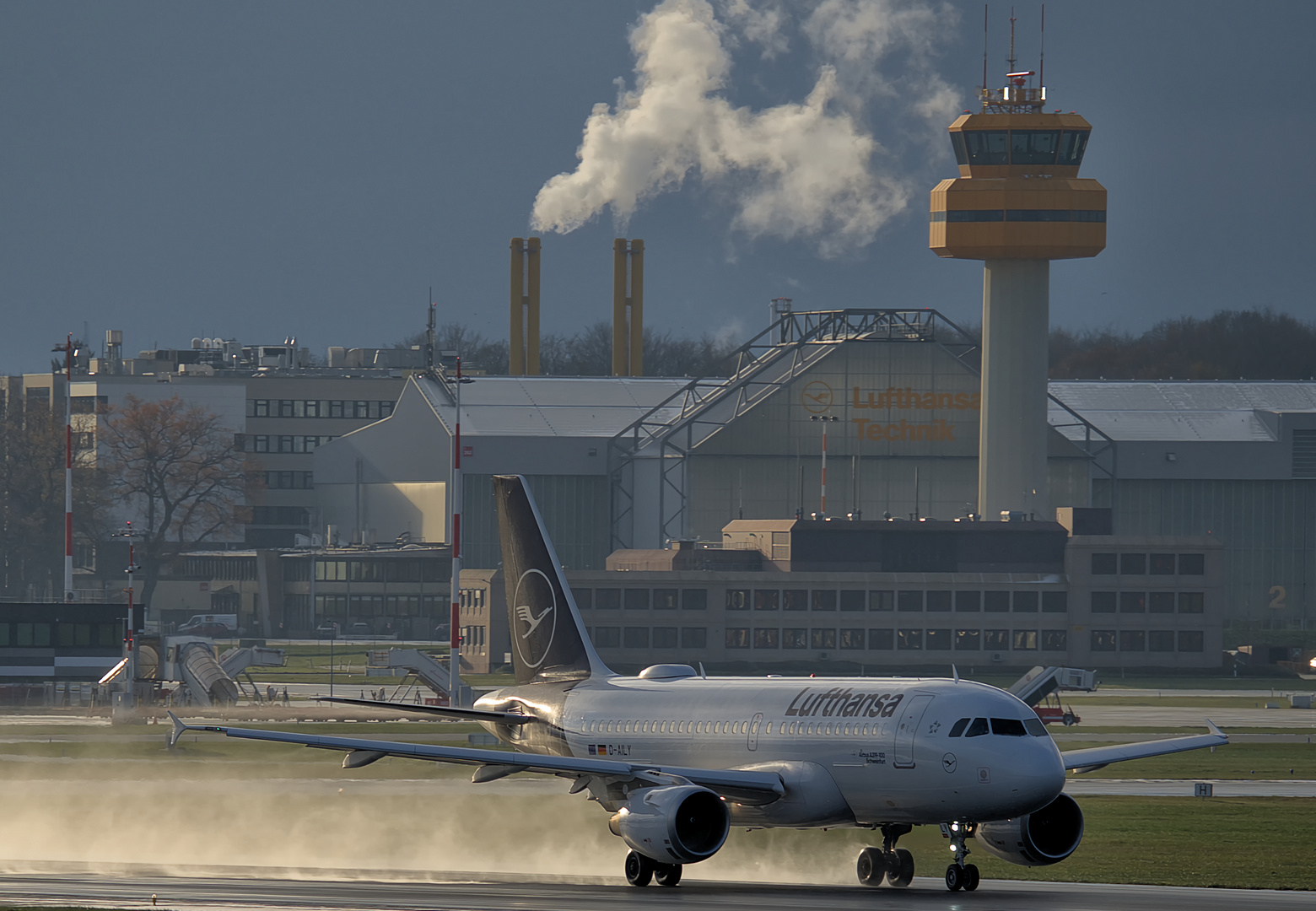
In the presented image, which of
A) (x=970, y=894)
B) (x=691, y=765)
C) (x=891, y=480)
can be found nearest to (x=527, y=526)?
(x=691, y=765)

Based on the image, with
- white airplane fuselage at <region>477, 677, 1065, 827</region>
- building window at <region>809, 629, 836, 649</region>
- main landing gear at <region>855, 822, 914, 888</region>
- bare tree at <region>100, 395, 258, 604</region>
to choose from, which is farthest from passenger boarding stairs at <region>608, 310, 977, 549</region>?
main landing gear at <region>855, 822, 914, 888</region>

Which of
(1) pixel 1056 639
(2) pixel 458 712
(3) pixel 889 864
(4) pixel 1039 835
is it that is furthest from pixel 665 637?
(4) pixel 1039 835

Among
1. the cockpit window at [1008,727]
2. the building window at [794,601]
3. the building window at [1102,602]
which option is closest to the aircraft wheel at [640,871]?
the cockpit window at [1008,727]

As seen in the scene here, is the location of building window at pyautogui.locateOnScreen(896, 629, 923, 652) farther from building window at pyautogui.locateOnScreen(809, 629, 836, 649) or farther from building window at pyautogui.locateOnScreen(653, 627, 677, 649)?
building window at pyautogui.locateOnScreen(653, 627, 677, 649)

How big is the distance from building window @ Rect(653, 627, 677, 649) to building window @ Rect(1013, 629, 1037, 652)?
24.0 meters

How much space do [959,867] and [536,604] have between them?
50.4 ft

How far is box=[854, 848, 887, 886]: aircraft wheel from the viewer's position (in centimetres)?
4312

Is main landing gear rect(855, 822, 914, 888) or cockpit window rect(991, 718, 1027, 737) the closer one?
cockpit window rect(991, 718, 1027, 737)

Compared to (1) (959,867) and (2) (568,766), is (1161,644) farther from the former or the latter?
(2) (568,766)

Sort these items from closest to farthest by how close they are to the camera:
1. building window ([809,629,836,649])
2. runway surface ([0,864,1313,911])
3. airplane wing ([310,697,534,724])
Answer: runway surface ([0,864,1313,911]) < airplane wing ([310,697,534,724]) < building window ([809,629,836,649])

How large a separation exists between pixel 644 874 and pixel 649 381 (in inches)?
5623

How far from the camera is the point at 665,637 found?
14088 cm

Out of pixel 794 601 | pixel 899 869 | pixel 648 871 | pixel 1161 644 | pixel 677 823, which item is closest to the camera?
pixel 677 823

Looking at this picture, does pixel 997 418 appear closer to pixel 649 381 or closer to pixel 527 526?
pixel 649 381
